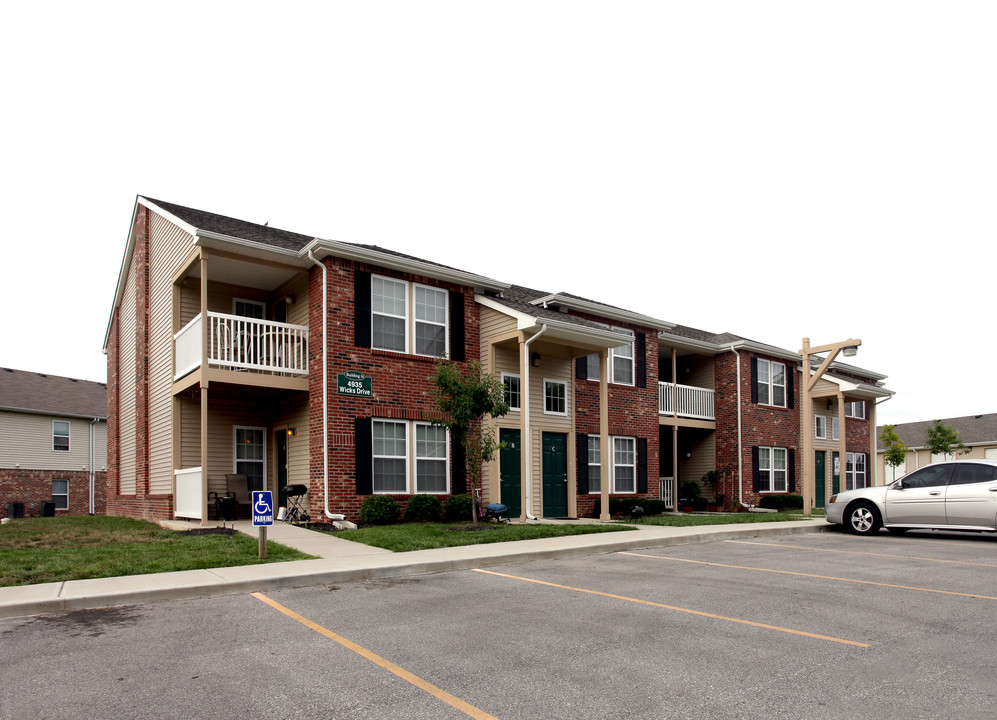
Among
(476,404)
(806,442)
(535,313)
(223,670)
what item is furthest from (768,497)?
(223,670)

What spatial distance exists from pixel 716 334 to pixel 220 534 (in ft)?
70.7

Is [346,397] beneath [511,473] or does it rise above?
above

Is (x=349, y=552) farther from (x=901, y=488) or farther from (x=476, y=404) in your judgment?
(x=901, y=488)

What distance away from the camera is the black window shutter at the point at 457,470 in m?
17.0

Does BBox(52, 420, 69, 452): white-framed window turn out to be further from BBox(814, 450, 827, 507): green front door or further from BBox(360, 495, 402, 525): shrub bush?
BBox(814, 450, 827, 507): green front door

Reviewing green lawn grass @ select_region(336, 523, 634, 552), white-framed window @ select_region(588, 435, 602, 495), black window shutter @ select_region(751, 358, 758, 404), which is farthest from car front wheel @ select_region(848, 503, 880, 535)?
black window shutter @ select_region(751, 358, 758, 404)

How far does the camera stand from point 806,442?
2114cm

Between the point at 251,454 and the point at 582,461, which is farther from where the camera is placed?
the point at 582,461

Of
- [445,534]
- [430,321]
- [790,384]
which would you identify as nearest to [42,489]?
[430,321]

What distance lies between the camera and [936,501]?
14070 millimetres

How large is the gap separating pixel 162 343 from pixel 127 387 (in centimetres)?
461

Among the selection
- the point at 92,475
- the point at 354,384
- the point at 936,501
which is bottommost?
the point at 92,475

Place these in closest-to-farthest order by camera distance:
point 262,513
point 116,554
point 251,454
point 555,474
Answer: point 262,513 < point 116,554 < point 251,454 < point 555,474

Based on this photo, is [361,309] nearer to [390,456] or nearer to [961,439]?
[390,456]
